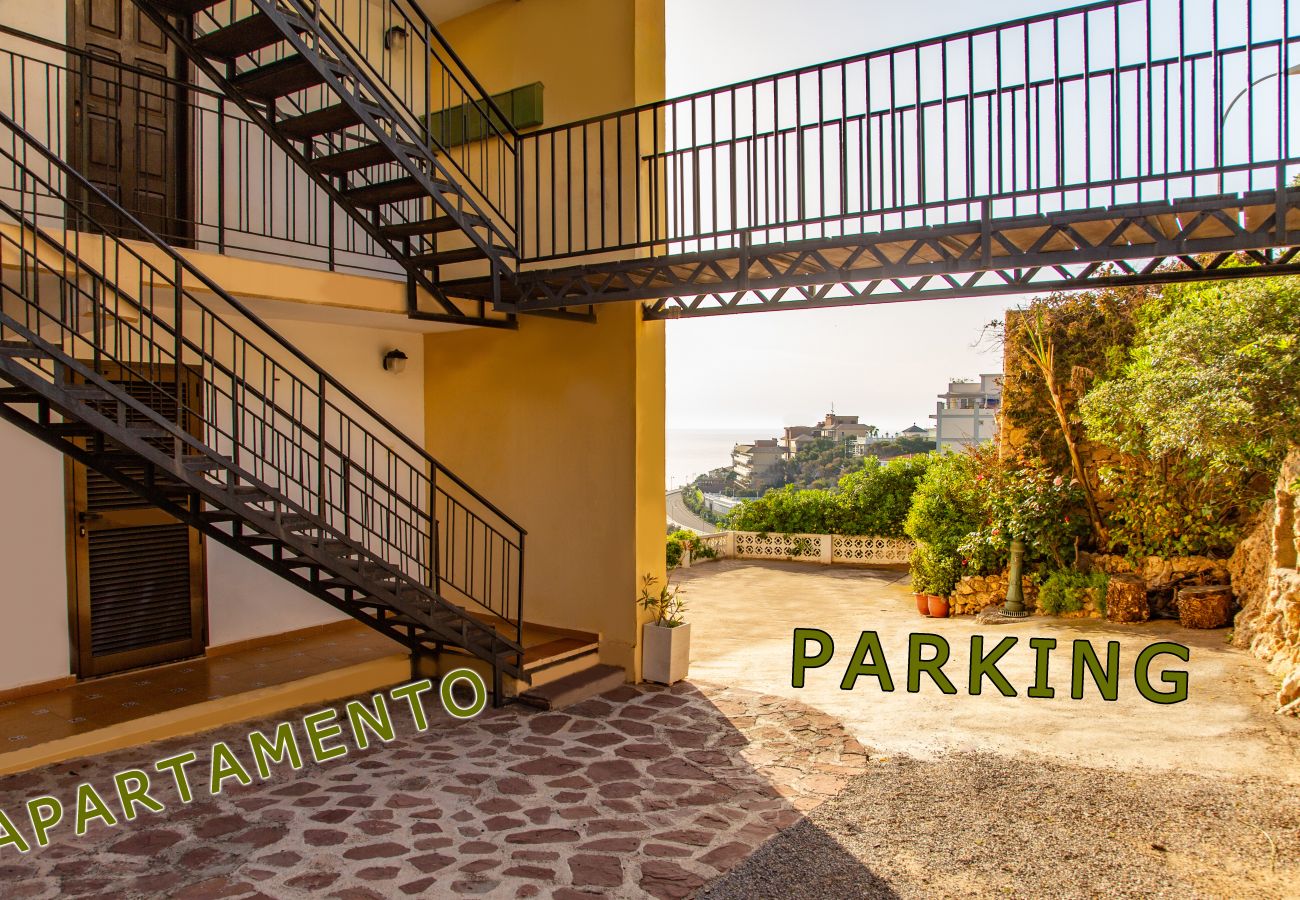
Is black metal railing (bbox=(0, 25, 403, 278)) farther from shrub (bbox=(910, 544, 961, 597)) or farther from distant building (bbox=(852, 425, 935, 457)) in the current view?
distant building (bbox=(852, 425, 935, 457))

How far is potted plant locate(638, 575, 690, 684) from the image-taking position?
24.9 ft

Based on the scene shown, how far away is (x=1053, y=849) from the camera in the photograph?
179 inches

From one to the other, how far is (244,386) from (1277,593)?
27.2 ft

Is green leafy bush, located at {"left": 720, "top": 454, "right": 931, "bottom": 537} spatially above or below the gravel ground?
above

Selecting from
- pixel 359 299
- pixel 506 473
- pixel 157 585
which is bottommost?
pixel 157 585

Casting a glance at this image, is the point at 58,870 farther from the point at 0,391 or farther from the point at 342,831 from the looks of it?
the point at 0,391

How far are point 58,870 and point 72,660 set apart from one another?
298 cm

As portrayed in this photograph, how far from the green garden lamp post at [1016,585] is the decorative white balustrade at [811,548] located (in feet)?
14.5

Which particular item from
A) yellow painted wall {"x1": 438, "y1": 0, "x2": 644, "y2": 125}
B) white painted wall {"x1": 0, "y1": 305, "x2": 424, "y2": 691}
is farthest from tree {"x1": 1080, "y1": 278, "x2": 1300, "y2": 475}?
white painted wall {"x1": 0, "y1": 305, "x2": 424, "y2": 691}

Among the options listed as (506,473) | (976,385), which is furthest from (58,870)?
(976,385)

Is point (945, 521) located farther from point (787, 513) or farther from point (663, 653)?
point (663, 653)

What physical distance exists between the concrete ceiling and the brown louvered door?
14.3ft

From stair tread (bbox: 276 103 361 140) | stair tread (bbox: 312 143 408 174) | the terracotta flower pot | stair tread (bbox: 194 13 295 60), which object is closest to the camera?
stair tread (bbox: 194 13 295 60)

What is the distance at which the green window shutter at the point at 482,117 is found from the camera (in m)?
8.40
